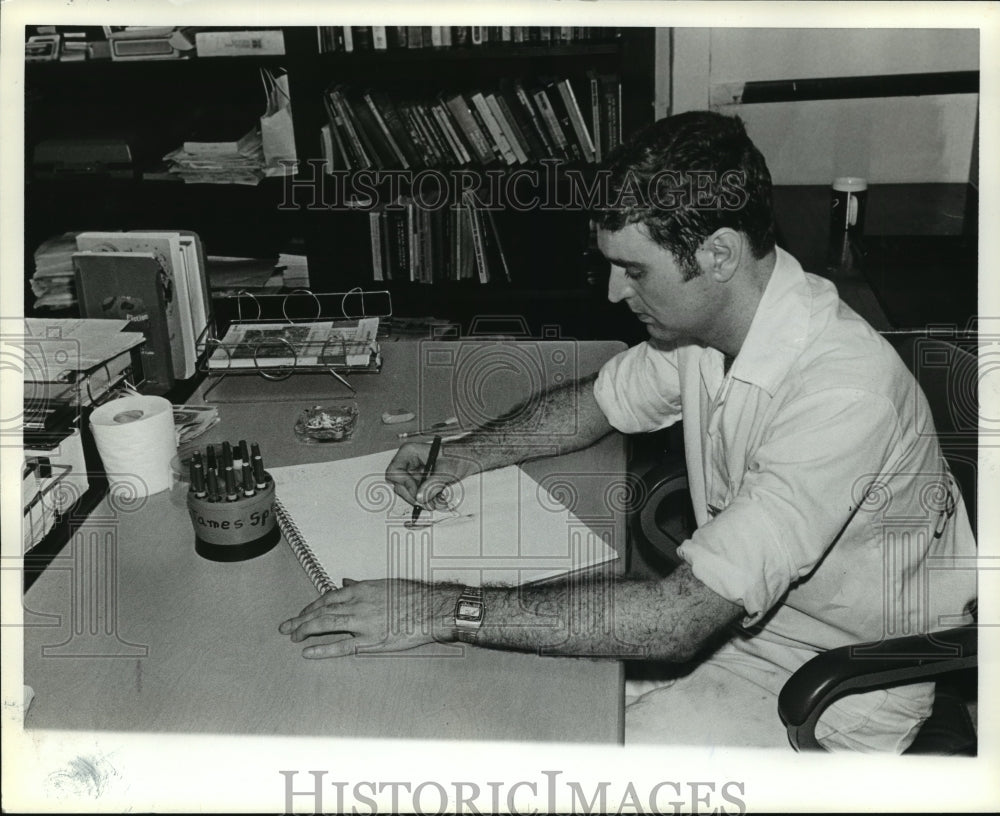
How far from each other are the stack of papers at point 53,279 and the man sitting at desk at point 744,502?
1.33 meters

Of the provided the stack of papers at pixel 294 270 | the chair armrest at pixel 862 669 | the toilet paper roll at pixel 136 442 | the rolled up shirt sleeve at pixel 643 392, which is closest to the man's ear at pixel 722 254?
the rolled up shirt sleeve at pixel 643 392

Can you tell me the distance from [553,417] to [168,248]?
2.47 feet

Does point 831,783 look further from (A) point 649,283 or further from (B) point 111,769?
(B) point 111,769

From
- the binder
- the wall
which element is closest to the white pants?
the binder

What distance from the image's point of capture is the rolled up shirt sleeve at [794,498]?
114cm

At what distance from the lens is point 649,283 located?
4.38 feet

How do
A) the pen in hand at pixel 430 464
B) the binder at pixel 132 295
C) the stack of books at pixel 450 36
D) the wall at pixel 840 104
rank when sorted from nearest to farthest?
1. the pen in hand at pixel 430 464
2. the binder at pixel 132 295
3. the stack of books at pixel 450 36
4. the wall at pixel 840 104

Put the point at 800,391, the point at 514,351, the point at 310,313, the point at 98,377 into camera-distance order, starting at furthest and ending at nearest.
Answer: the point at 310,313 < the point at 514,351 < the point at 98,377 < the point at 800,391

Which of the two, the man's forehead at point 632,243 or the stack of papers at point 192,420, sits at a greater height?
the man's forehead at point 632,243

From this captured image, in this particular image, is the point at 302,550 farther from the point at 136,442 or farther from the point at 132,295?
the point at 132,295

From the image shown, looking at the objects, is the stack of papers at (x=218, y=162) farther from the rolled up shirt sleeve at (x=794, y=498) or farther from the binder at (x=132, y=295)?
the rolled up shirt sleeve at (x=794, y=498)

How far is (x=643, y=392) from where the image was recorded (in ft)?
5.24

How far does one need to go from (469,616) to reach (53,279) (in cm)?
175

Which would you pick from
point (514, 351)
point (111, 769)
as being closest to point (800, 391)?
point (514, 351)
